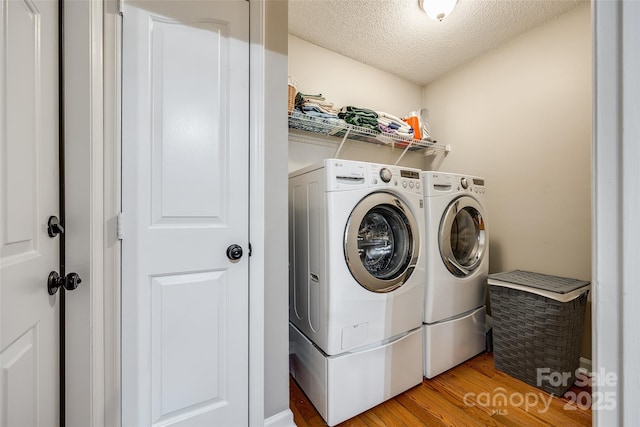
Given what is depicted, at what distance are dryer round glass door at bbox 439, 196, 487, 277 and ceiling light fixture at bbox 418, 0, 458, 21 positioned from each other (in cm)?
115

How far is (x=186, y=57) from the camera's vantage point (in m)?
1.04

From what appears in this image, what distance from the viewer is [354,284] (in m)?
1.36

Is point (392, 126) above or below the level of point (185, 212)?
above

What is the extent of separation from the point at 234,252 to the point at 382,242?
0.90m

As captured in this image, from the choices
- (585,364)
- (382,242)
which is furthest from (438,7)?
(585,364)

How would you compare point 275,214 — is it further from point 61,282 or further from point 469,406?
point 469,406

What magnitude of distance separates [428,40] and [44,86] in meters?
2.29

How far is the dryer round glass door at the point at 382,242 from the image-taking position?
4.47 feet

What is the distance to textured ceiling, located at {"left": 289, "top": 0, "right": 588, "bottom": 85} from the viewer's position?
1751mm

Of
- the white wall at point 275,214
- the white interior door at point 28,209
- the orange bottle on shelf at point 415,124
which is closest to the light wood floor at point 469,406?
the white wall at point 275,214

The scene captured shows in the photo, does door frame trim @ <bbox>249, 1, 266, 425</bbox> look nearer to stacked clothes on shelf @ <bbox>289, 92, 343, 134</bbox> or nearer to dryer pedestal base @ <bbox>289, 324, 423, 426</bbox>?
dryer pedestal base @ <bbox>289, 324, 423, 426</bbox>

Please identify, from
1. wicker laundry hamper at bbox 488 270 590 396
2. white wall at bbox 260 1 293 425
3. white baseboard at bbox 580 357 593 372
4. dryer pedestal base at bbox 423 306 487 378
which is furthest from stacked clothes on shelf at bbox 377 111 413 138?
white baseboard at bbox 580 357 593 372

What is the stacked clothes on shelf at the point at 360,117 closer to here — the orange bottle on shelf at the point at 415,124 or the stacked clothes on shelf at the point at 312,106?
the stacked clothes on shelf at the point at 312,106

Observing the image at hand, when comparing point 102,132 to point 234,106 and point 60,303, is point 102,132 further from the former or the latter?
point 60,303
